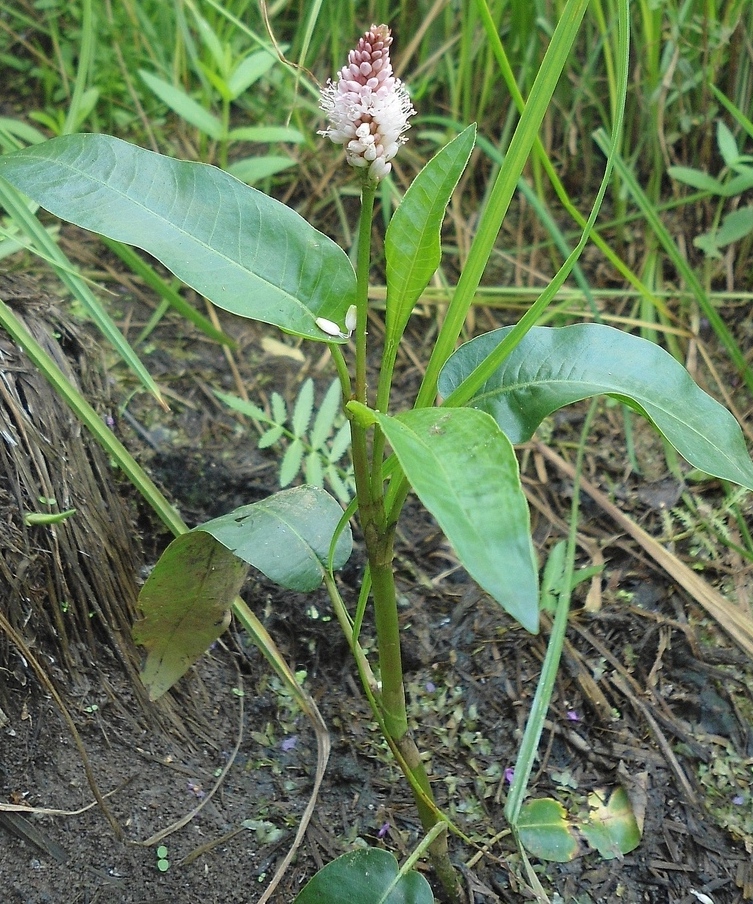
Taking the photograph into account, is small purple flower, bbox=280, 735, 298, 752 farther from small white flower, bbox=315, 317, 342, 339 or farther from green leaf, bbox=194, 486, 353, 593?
small white flower, bbox=315, 317, 342, 339

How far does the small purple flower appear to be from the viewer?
3.58ft

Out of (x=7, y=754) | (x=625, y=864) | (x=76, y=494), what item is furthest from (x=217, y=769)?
(x=625, y=864)

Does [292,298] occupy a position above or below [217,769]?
above

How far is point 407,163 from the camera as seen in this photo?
170 cm

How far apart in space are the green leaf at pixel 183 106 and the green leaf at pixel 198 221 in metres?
0.71

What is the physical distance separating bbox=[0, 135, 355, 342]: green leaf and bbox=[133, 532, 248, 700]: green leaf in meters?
0.29

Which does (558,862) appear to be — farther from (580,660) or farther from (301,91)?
(301,91)

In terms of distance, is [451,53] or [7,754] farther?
[451,53]

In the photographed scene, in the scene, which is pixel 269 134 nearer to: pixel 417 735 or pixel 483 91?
pixel 483 91

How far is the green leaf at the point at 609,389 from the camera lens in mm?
709

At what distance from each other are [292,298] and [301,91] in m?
1.24

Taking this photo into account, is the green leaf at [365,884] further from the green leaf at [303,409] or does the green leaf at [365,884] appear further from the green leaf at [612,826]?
the green leaf at [303,409]

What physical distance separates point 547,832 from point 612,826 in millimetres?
103

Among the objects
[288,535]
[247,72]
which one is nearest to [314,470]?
[288,535]
